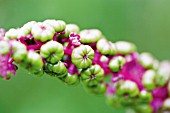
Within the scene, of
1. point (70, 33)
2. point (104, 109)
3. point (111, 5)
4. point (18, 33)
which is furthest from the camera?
point (111, 5)

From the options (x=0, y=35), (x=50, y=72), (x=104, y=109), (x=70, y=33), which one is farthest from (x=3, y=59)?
(x=104, y=109)

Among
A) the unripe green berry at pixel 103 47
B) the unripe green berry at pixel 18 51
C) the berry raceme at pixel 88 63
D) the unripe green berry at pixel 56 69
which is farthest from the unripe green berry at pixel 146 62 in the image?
the unripe green berry at pixel 18 51

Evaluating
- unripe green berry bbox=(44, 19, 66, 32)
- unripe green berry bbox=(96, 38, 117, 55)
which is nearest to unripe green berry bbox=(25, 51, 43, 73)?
unripe green berry bbox=(44, 19, 66, 32)

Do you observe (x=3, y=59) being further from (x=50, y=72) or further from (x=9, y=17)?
(x=9, y=17)

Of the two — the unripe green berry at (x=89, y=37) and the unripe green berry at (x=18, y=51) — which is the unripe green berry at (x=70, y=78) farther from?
the unripe green berry at (x=18, y=51)

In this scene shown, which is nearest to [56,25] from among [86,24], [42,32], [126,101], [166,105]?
[42,32]

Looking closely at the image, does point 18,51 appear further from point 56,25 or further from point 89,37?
point 89,37
